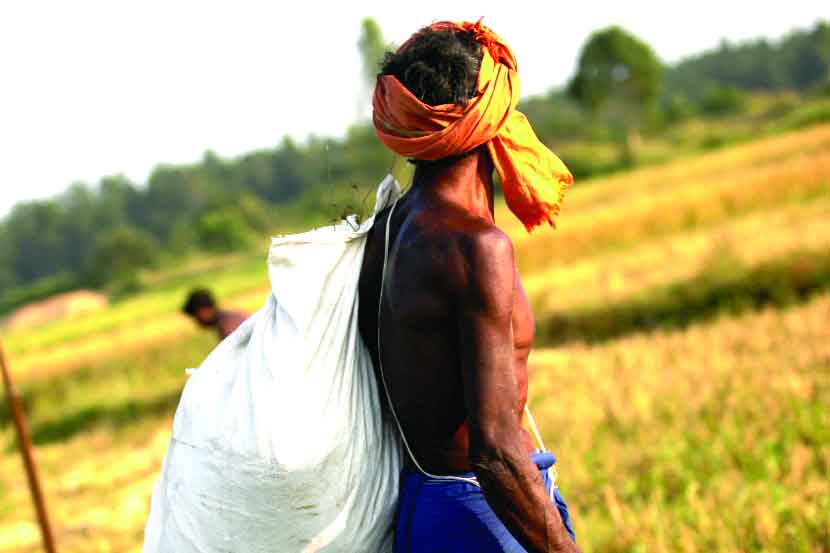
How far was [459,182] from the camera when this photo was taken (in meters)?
1.92

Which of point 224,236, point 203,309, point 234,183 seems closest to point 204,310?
point 203,309

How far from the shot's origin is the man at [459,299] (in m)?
1.74

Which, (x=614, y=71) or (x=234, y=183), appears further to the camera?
(x=234, y=183)

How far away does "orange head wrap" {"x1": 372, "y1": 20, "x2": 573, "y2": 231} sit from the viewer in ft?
6.04

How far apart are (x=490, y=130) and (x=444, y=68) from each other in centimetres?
16

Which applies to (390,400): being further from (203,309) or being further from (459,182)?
(203,309)

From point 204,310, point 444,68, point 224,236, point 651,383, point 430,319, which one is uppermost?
point 444,68

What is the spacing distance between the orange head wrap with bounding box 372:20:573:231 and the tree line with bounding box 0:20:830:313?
2646 mm

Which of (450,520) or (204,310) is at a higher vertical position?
(450,520)

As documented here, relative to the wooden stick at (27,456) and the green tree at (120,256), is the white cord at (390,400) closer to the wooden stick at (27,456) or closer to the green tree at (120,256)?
the wooden stick at (27,456)

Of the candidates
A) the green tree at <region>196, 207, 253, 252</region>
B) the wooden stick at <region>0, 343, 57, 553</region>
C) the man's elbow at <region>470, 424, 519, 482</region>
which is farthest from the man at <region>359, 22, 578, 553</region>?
the green tree at <region>196, 207, 253, 252</region>

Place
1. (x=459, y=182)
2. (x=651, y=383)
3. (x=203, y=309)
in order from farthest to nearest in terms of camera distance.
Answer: (x=203, y=309), (x=651, y=383), (x=459, y=182)

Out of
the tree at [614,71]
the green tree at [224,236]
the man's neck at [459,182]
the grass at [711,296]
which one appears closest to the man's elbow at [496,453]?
the man's neck at [459,182]

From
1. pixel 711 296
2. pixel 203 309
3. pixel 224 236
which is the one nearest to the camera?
pixel 203 309
